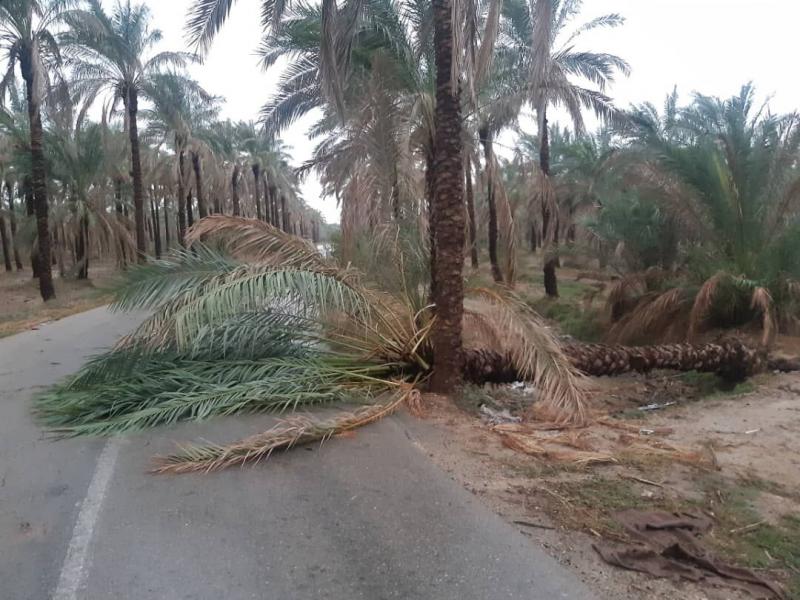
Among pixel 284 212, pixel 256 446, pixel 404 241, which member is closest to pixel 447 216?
pixel 404 241

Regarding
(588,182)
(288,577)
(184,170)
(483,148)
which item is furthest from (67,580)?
(184,170)

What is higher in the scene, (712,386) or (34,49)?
(34,49)

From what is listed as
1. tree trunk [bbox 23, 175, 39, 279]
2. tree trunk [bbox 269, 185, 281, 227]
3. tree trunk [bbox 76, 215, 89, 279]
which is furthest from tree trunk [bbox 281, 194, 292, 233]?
tree trunk [bbox 76, 215, 89, 279]

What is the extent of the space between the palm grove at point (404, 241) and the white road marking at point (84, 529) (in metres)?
0.50

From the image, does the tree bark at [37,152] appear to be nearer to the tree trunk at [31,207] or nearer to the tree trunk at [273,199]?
the tree trunk at [31,207]

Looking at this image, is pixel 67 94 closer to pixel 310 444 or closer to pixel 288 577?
pixel 310 444

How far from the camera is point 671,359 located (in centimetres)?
919

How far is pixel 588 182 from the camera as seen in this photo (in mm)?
31828

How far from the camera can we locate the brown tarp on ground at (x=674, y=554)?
3162 millimetres

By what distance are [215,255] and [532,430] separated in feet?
12.9

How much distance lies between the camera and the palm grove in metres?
6.23

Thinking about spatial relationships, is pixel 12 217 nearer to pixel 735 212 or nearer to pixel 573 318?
pixel 573 318

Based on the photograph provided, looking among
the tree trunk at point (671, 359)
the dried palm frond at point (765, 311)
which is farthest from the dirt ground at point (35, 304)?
the dried palm frond at point (765, 311)

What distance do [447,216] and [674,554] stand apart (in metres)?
4.70
